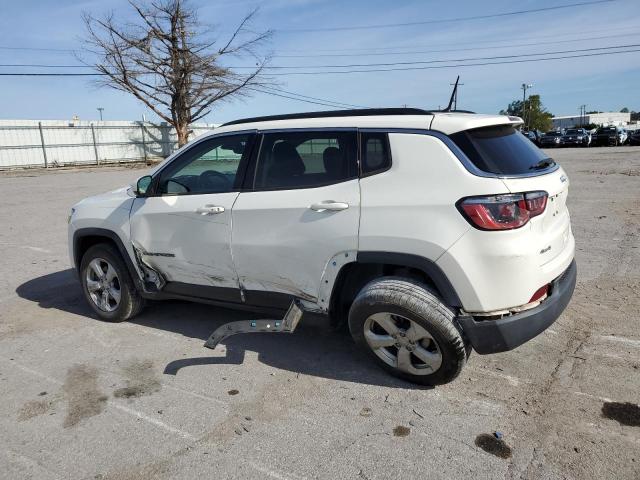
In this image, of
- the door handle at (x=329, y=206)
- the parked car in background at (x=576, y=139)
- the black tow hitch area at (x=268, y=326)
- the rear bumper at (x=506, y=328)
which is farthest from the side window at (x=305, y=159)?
the parked car in background at (x=576, y=139)

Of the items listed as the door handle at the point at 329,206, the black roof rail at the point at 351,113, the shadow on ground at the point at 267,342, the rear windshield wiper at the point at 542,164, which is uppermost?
the black roof rail at the point at 351,113

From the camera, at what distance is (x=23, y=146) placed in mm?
30703

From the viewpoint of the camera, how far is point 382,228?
3236mm

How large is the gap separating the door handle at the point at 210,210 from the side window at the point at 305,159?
0.35m

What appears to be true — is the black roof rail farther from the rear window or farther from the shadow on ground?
the shadow on ground

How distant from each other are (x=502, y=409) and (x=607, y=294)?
8.42ft

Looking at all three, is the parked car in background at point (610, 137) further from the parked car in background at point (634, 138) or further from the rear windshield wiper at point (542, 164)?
the rear windshield wiper at point (542, 164)

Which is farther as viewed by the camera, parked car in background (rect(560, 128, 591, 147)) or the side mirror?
parked car in background (rect(560, 128, 591, 147))

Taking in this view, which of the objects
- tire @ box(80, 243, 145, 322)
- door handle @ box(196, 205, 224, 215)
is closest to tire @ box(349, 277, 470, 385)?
door handle @ box(196, 205, 224, 215)

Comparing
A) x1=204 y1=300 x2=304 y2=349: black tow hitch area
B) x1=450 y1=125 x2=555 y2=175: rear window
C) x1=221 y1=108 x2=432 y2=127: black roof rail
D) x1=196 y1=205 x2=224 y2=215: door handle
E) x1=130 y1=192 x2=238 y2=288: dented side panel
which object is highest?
x1=221 y1=108 x2=432 y2=127: black roof rail

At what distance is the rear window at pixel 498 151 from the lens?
3.12 meters

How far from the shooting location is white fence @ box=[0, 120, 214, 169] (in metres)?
30.3

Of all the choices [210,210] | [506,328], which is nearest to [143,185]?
[210,210]

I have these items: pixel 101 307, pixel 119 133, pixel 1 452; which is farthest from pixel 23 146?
pixel 1 452
